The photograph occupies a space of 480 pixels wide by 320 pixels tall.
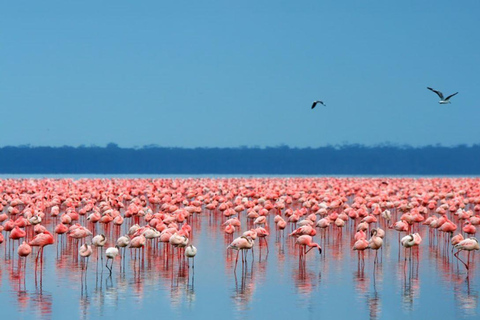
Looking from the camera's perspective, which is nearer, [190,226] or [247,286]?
[247,286]

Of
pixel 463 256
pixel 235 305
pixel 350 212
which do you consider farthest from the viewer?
pixel 350 212

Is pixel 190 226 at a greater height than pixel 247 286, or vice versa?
pixel 190 226

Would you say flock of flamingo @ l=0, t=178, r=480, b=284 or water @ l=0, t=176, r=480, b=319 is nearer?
water @ l=0, t=176, r=480, b=319

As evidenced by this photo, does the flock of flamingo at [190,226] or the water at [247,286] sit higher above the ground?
the flock of flamingo at [190,226]

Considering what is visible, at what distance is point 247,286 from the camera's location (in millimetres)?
16953

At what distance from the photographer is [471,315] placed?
46.9 ft

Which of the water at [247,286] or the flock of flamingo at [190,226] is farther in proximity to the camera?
the flock of flamingo at [190,226]

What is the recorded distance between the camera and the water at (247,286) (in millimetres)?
14609

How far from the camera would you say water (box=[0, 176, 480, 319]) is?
47.9 ft

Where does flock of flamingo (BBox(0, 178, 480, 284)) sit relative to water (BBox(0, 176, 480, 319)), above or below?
above

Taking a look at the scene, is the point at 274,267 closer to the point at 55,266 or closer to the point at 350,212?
the point at 55,266

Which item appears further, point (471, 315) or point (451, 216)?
point (451, 216)

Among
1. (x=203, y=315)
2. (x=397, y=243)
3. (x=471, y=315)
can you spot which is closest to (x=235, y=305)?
(x=203, y=315)

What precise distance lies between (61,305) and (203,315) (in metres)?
2.41
